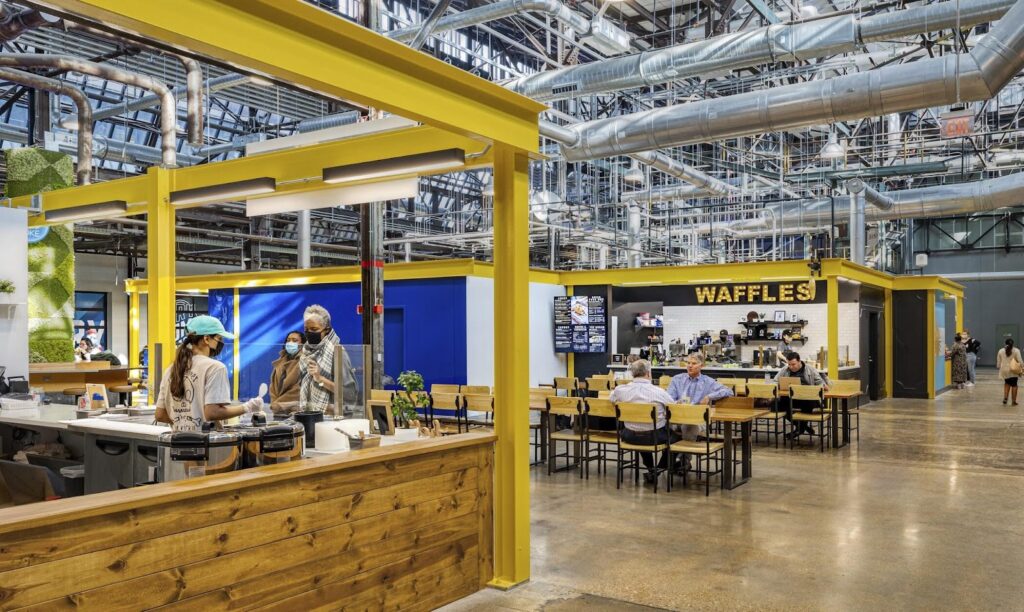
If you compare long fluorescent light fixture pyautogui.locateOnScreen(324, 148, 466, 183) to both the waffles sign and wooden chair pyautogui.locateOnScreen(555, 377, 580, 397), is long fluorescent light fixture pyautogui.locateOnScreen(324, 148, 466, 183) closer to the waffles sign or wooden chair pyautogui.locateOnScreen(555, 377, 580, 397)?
wooden chair pyautogui.locateOnScreen(555, 377, 580, 397)

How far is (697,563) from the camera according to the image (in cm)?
543

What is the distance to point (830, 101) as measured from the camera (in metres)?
9.61

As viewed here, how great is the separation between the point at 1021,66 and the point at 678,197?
30.2 ft

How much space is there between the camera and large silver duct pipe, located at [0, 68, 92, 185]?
1020cm

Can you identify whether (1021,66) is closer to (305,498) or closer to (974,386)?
(305,498)

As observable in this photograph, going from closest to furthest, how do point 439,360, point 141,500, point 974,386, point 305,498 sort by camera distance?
point 141,500, point 305,498, point 439,360, point 974,386

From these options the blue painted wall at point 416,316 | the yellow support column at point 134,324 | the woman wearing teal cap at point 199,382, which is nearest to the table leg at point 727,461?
the woman wearing teal cap at point 199,382

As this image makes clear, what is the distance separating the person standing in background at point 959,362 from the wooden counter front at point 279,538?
759 inches

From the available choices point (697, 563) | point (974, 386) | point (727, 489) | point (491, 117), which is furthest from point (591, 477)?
point (974, 386)

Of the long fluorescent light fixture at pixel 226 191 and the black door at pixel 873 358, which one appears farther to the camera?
the black door at pixel 873 358

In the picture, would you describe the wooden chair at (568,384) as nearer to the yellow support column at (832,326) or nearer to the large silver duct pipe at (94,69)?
the yellow support column at (832,326)

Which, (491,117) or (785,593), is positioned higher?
(491,117)

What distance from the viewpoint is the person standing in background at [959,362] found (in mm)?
20625

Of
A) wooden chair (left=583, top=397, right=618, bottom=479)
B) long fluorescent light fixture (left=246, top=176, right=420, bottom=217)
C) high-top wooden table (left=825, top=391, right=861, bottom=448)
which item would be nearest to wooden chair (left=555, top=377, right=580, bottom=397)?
wooden chair (left=583, top=397, right=618, bottom=479)
